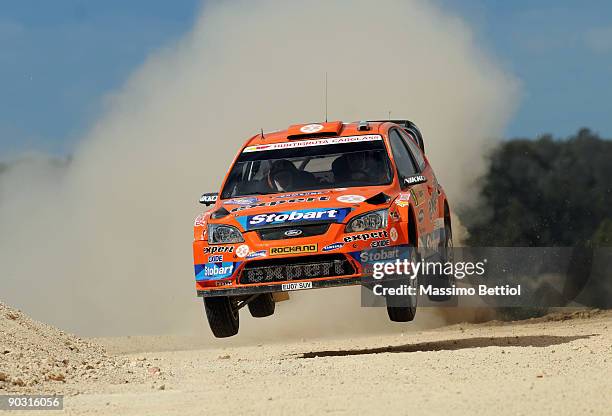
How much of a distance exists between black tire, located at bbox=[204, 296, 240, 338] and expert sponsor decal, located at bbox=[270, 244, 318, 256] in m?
0.87

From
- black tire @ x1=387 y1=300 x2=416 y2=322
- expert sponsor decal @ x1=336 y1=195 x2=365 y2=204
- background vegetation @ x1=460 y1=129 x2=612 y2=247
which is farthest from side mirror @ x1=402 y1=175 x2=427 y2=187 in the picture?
background vegetation @ x1=460 y1=129 x2=612 y2=247

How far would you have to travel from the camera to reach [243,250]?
34.8ft

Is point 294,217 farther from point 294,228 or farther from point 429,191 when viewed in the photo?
point 429,191

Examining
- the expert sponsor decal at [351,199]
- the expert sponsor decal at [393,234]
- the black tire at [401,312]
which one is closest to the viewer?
the expert sponsor decal at [393,234]

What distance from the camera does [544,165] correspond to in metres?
63.0

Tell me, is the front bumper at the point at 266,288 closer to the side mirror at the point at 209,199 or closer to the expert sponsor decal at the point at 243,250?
the expert sponsor decal at the point at 243,250

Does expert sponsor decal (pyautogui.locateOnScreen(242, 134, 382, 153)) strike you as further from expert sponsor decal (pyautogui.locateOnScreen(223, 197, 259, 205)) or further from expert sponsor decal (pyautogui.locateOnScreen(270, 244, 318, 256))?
expert sponsor decal (pyautogui.locateOnScreen(270, 244, 318, 256))

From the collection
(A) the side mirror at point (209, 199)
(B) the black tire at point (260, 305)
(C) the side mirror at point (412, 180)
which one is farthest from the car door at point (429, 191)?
(A) the side mirror at point (209, 199)

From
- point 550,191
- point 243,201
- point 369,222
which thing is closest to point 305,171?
point 243,201

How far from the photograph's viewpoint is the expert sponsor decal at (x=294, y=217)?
10.5m

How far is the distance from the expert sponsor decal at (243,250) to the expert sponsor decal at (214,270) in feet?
0.37

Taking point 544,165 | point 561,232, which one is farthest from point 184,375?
point 544,165

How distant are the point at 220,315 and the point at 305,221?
1.32 metres

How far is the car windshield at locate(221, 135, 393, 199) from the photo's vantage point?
37.4 feet
